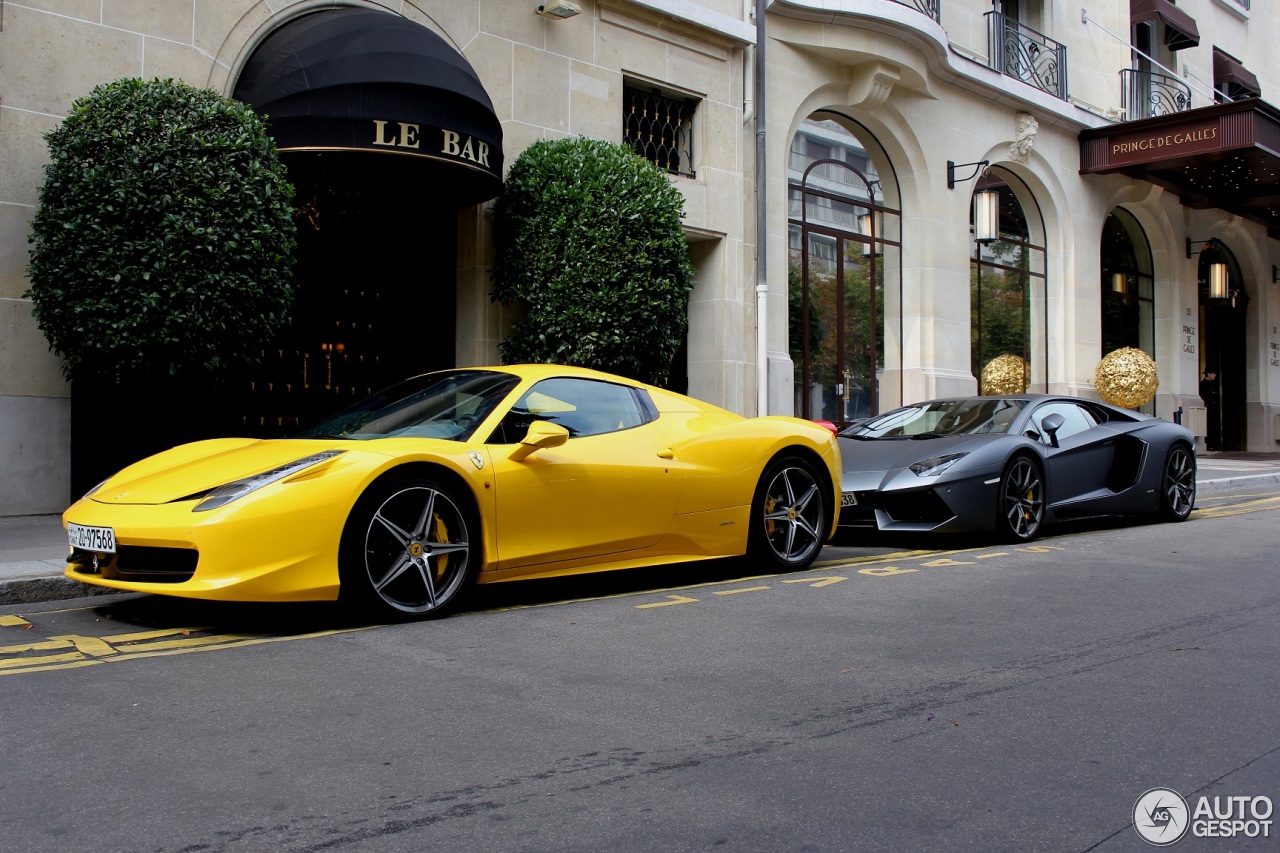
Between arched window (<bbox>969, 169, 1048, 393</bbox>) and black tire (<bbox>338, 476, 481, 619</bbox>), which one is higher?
arched window (<bbox>969, 169, 1048, 393</bbox>)

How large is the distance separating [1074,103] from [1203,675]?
1967 centimetres

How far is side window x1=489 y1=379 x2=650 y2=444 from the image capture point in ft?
19.4

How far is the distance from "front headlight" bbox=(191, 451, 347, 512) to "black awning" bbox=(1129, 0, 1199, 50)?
23201 mm

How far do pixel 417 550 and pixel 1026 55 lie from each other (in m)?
19.0

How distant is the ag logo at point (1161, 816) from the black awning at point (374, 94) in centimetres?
822

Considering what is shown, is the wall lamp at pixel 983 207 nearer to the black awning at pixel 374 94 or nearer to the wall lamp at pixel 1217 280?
the wall lamp at pixel 1217 280

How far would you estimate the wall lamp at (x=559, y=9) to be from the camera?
1260 centimetres

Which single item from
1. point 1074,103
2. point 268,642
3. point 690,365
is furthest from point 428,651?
point 1074,103

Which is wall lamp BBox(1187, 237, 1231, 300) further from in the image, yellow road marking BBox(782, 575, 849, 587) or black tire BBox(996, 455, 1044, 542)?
yellow road marking BBox(782, 575, 849, 587)

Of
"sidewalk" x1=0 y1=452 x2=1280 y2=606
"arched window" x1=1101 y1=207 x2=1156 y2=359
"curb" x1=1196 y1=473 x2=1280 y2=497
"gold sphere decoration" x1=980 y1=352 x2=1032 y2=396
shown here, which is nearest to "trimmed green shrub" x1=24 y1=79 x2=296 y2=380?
"sidewalk" x1=0 y1=452 x2=1280 y2=606

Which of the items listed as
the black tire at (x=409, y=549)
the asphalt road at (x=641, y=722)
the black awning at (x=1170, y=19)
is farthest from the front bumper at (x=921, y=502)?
the black awning at (x=1170, y=19)

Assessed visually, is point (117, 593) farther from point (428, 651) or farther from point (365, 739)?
point (365, 739)

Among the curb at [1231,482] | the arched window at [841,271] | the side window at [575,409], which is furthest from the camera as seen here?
the arched window at [841,271]

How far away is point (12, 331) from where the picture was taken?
918cm
